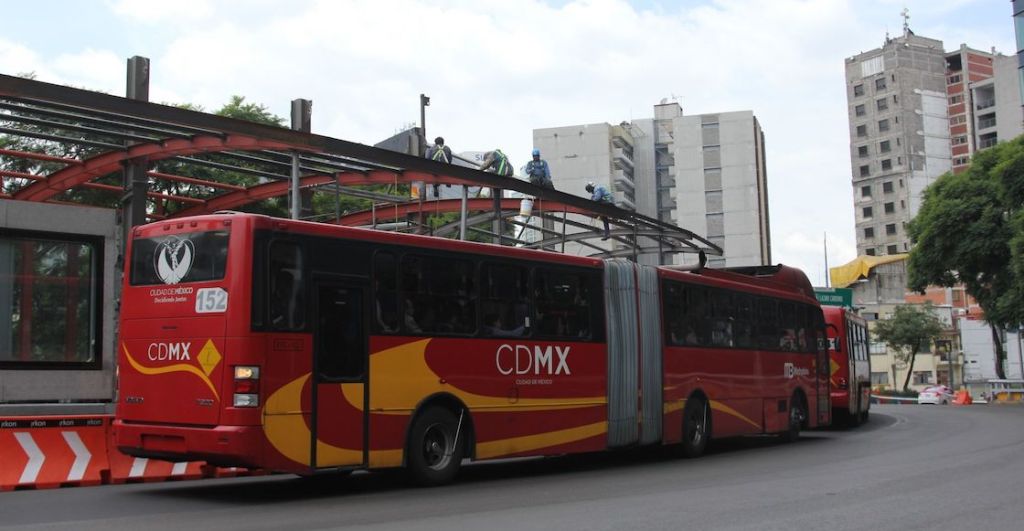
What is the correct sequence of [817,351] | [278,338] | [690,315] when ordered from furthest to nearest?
[817,351] → [690,315] → [278,338]

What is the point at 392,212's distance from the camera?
19906 mm

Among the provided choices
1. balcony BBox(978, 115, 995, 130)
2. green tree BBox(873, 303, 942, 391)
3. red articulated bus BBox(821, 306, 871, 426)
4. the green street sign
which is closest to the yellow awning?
balcony BBox(978, 115, 995, 130)

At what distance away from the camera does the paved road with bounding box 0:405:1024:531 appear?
8.83m

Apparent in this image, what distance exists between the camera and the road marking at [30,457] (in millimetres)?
11703

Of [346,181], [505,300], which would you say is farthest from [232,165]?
[505,300]

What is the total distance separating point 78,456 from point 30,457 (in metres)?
0.56

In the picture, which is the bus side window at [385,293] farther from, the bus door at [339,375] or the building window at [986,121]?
the building window at [986,121]

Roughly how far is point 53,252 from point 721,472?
10.2m

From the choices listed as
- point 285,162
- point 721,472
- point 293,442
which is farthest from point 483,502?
point 285,162

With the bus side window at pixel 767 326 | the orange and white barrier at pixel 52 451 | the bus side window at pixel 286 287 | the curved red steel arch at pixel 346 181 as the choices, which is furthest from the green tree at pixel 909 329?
the bus side window at pixel 286 287

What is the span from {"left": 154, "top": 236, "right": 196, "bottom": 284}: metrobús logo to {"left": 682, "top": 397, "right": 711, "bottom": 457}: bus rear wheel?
862 cm

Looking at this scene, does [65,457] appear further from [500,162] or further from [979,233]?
[979,233]

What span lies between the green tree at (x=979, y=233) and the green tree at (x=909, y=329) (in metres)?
33.2

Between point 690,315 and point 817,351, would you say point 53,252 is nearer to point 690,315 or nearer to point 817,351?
point 690,315
